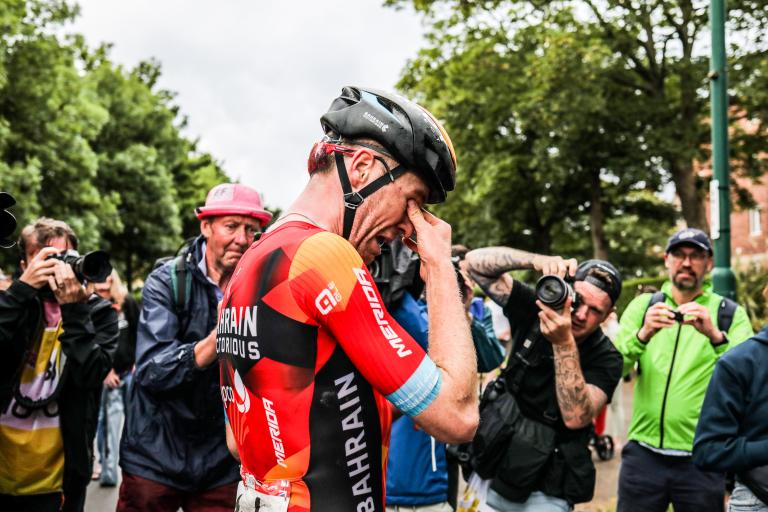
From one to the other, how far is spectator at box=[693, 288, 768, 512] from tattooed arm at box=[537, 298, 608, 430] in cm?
54

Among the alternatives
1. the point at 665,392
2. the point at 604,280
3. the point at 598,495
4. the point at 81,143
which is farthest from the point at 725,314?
the point at 81,143

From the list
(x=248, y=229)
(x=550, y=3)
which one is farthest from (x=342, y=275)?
(x=550, y=3)

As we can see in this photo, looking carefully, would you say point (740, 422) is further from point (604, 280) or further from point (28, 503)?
point (28, 503)

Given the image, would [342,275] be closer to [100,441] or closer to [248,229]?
[248,229]

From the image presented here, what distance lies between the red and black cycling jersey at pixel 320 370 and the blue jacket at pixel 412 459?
1774 mm

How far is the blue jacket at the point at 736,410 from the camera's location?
125 inches

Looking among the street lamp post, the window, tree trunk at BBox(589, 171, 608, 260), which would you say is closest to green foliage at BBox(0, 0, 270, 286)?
tree trunk at BBox(589, 171, 608, 260)

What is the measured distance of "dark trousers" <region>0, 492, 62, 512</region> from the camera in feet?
12.1

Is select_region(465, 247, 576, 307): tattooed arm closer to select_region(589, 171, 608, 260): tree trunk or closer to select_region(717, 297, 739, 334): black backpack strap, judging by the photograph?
select_region(717, 297, 739, 334): black backpack strap

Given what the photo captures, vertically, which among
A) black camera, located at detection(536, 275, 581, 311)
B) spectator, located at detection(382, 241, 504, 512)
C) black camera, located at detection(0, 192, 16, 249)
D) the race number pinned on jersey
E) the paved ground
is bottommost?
the paved ground

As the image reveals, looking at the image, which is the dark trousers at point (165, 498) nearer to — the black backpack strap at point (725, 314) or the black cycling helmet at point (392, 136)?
the black cycling helmet at point (392, 136)

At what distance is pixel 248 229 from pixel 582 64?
595 inches

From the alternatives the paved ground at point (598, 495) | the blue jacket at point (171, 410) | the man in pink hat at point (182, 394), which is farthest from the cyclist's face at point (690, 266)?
the blue jacket at point (171, 410)

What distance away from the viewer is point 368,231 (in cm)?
195
